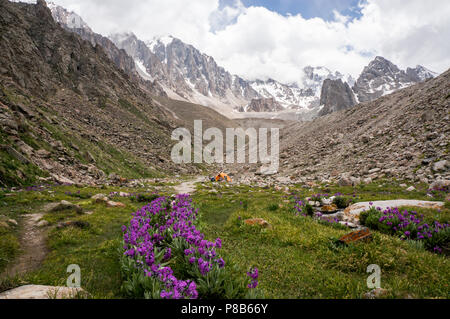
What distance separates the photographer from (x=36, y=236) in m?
7.94

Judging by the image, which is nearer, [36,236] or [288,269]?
[288,269]

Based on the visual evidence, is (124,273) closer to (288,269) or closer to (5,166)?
(288,269)

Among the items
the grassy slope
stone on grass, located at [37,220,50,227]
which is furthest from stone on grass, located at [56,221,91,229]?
stone on grass, located at [37,220,50,227]

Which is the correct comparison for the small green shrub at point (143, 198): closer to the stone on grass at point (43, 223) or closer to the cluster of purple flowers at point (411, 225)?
the stone on grass at point (43, 223)

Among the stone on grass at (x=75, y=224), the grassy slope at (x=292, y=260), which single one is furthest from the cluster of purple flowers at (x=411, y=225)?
the stone on grass at (x=75, y=224)

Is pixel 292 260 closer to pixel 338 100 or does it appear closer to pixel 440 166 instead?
pixel 440 166

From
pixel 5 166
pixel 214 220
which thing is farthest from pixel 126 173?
pixel 214 220

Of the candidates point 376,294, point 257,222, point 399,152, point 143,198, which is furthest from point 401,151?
point 143,198

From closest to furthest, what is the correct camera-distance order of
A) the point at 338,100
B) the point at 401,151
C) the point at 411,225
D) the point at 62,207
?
1. the point at 411,225
2. the point at 62,207
3. the point at 401,151
4. the point at 338,100

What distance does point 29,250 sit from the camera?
22.5ft

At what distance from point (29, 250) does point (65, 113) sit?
4602 cm

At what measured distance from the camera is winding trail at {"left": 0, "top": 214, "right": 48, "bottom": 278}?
5645 mm
